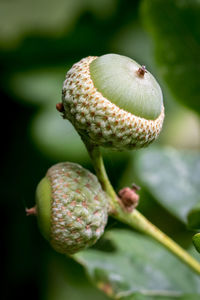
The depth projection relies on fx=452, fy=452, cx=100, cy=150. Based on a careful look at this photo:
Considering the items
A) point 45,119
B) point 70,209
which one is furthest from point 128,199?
point 45,119

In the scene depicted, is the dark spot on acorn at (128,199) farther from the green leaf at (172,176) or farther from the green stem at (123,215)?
the green leaf at (172,176)

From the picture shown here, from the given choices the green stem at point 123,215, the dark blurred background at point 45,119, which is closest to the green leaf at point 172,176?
the dark blurred background at point 45,119

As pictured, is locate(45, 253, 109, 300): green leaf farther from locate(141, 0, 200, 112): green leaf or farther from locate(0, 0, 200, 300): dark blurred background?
locate(141, 0, 200, 112): green leaf

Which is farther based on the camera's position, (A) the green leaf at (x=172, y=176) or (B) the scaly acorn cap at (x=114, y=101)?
(A) the green leaf at (x=172, y=176)

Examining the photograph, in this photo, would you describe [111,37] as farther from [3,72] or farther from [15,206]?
[15,206]

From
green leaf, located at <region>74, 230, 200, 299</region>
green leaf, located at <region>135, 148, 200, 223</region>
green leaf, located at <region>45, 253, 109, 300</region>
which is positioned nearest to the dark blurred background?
green leaf, located at <region>45, 253, 109, 300</region>

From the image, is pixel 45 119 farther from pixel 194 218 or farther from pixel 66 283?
pixel 194 218
